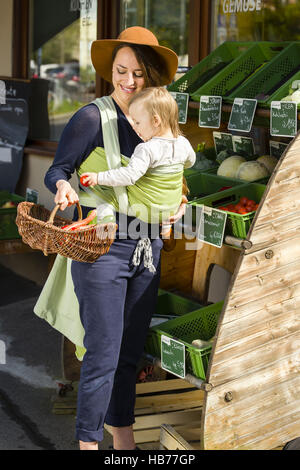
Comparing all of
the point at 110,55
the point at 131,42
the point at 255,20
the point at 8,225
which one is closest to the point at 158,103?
the point at 131,42

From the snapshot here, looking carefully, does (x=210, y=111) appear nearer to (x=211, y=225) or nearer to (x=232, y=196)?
(x=232, y=196)

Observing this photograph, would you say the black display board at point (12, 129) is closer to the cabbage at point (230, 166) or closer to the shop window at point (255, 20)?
the shop window at point (255, 20)

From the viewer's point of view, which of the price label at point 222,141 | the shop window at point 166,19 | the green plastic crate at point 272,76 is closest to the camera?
the green plastic crate at point 272,76

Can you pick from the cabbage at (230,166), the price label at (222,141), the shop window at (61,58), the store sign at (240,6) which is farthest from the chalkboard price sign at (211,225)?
the shop window at (61,58)

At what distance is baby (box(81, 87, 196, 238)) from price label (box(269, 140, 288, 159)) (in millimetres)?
768

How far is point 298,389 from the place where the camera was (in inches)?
126

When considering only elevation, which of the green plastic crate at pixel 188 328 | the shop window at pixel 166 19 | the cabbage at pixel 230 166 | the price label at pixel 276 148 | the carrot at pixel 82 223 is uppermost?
the shop window at pixel 166 19

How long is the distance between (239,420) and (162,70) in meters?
1.55

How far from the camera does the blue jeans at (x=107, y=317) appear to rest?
301cm

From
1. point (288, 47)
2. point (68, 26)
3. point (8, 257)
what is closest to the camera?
point (288, 47)

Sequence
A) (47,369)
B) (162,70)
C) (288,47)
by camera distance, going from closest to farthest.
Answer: (162,70) < (288,47) < (47,369)

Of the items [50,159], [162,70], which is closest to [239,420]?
[162,70]

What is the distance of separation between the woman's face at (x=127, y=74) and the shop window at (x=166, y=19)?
2.15 meters

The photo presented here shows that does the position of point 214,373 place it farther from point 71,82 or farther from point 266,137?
point 71,82
